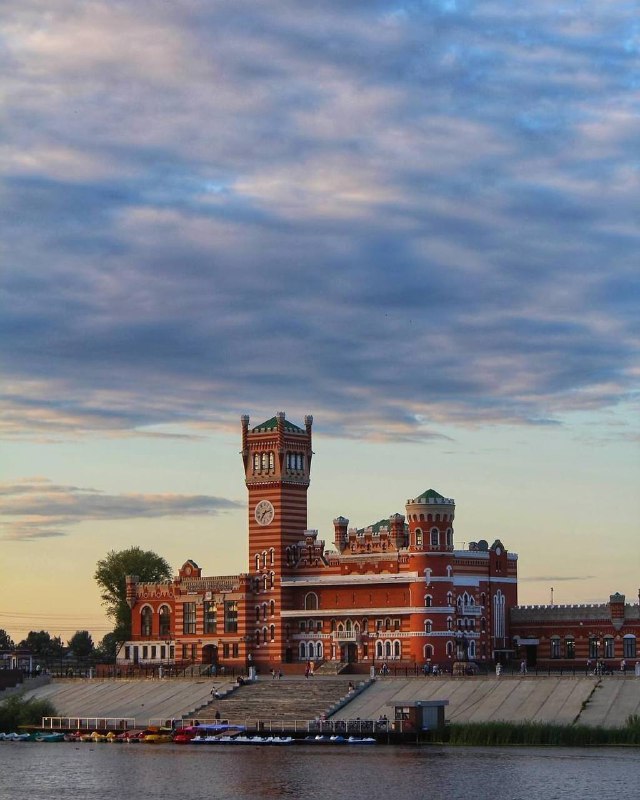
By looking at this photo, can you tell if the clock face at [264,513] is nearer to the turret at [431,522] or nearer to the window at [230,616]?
the window at [230,616]

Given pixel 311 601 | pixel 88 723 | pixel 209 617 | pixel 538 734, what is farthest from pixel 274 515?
pixel 538 734

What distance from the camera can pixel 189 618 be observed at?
514 feet

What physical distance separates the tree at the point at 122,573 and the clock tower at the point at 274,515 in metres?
44.8

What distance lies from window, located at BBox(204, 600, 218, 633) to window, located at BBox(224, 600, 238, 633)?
5.60ft

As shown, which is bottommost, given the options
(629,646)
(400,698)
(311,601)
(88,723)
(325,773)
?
(325,773)

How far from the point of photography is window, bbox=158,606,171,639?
160250mm

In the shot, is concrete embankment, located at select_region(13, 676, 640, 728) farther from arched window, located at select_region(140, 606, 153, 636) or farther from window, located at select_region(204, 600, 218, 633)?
arched window, located at select_region(140, 606, 153, 636)

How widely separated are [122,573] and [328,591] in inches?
2102

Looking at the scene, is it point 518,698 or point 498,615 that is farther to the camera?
point 498,615

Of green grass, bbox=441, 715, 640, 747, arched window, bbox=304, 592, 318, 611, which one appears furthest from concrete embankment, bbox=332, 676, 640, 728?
arched window, bbox=304, 592, 318, 611

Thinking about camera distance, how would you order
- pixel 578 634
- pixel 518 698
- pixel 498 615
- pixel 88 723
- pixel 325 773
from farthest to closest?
pixel 498 615 → pixel 578 634 → pixel 88 723 → pixel 518 698 → pixel 325 773

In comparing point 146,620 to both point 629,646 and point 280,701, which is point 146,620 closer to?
point 280,701

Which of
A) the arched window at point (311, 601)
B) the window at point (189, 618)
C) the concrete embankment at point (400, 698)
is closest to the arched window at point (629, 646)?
the concrete embankment at point (400, 698)

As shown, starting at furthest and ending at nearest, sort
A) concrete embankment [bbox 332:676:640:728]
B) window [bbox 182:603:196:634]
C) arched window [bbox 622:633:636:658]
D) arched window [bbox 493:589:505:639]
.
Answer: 1. window [bbox 182:603:196:634]
2. arched window [bbox 493:589:505:639]
3. arched window [bbox 622:633:636:658]
4. concrete embankment [bbox 332:676:640:728]
